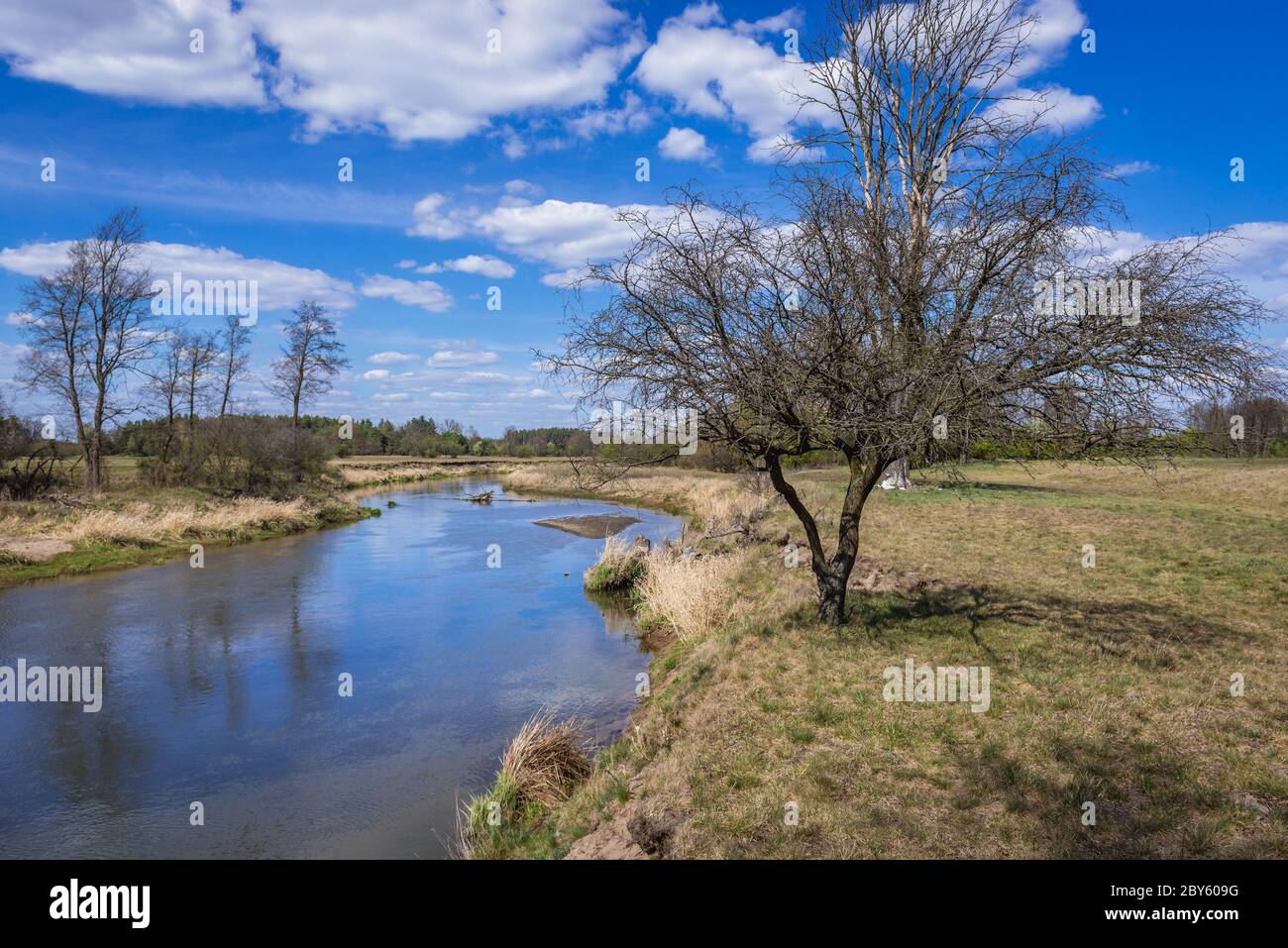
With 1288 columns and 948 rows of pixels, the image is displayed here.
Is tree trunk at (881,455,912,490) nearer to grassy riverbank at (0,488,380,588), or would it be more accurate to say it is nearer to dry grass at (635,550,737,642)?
dry grass at (635,550,737,642)

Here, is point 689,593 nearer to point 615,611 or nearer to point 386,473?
point 615,611

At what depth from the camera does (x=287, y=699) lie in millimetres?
11789

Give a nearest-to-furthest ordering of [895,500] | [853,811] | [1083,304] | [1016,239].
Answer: [853,811] < [1083,304] < [1016,239] < [895,500]

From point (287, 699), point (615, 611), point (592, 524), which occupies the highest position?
point (592, 524)

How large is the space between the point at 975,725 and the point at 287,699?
10.5 metres

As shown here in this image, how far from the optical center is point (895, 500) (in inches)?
873

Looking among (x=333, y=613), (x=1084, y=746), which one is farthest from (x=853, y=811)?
(x=333, y=613)

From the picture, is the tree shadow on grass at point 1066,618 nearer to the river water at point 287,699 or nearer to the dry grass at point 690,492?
the river water at point 287,699

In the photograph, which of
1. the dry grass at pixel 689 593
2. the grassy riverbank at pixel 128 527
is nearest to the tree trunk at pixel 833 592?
the dry grass at pixel 689 593

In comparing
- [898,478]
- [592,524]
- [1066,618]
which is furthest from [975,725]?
[592,524]

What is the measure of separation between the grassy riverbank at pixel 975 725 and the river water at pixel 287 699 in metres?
1.96

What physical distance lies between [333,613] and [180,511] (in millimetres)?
15419

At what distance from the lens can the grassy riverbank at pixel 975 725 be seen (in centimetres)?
507
